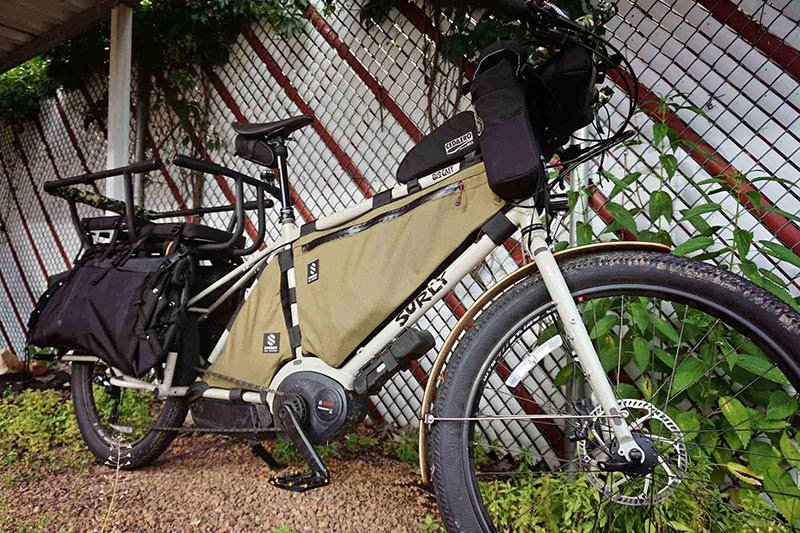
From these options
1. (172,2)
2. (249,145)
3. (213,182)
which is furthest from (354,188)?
(172,2)

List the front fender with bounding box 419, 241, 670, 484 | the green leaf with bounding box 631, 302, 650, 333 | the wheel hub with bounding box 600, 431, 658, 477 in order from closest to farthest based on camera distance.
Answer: the wheel hub with bounding box 600, 431, 658, 477
the front fender with bounding box 419, 241, 670, 484
the green leaf with bounding box 631, 302, 650, 333

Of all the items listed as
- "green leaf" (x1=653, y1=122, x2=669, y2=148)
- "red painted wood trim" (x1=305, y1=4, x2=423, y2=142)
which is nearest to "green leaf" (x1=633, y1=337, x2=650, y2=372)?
"green leaf" (x1=653, y1=122, x2=669, y2=148)

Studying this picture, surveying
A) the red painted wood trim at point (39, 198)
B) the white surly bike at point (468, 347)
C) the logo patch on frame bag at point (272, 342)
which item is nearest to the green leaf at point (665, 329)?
the white surly bike at point (468, 347)

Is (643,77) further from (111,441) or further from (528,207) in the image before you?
(111,441)

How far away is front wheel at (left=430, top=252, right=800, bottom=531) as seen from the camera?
0.91 metres

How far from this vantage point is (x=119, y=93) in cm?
256

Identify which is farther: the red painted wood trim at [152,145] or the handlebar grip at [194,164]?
the red painted wood trim at [152,145]

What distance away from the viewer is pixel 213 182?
2883mm

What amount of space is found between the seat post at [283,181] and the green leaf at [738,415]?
1332 mm

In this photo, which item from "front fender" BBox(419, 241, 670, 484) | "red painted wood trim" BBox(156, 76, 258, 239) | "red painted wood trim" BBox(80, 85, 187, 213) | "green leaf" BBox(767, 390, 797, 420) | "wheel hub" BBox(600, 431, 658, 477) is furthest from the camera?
"red painted wood trim" BBox(80, 85, 187, 213)

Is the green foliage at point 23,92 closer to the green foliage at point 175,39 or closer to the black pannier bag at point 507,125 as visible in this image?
the green foliage at point 175,39

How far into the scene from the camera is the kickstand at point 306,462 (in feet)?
4.06

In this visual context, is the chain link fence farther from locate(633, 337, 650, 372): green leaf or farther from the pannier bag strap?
the pannier bag strap

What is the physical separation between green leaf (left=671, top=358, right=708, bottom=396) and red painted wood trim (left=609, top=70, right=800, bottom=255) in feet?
1.63
